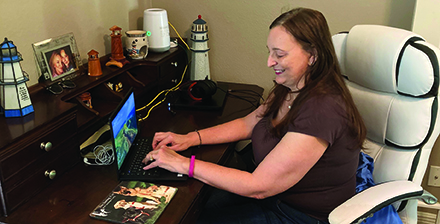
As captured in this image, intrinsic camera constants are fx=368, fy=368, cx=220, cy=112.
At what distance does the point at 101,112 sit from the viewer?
1.52m

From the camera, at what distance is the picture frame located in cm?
145

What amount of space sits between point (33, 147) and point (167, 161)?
1.38ft

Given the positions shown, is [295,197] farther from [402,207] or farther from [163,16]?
[163,16]

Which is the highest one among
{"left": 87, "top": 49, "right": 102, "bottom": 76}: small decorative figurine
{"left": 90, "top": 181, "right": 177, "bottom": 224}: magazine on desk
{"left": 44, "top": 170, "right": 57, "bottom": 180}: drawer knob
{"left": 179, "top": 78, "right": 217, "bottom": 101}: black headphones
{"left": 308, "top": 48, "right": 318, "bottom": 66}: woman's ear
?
{"left": 308, "top": 48, "right": 318, "bottom": 66}: woman's ear

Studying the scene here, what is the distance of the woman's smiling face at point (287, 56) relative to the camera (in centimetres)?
120

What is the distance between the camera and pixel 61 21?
157 cm

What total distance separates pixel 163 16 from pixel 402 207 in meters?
1.45

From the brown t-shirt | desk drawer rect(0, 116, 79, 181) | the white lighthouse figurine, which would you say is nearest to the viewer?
desk drawer rect(0, 116, 79, 181)

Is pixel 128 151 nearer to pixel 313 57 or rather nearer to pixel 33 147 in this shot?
pixel 33 147

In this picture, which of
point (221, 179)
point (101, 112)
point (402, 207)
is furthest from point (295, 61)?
point (101, 112)

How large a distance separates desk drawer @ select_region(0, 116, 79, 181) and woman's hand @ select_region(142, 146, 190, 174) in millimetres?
288

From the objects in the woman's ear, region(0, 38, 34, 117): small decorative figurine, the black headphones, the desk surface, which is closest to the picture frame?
region(0, 38, 34, 117): small decorative figurine

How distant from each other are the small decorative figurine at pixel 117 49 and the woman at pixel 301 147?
0.66 m

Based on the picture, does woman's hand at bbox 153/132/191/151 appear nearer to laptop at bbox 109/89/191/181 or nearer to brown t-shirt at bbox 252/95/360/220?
laptop at bbox 109/89/191/181
